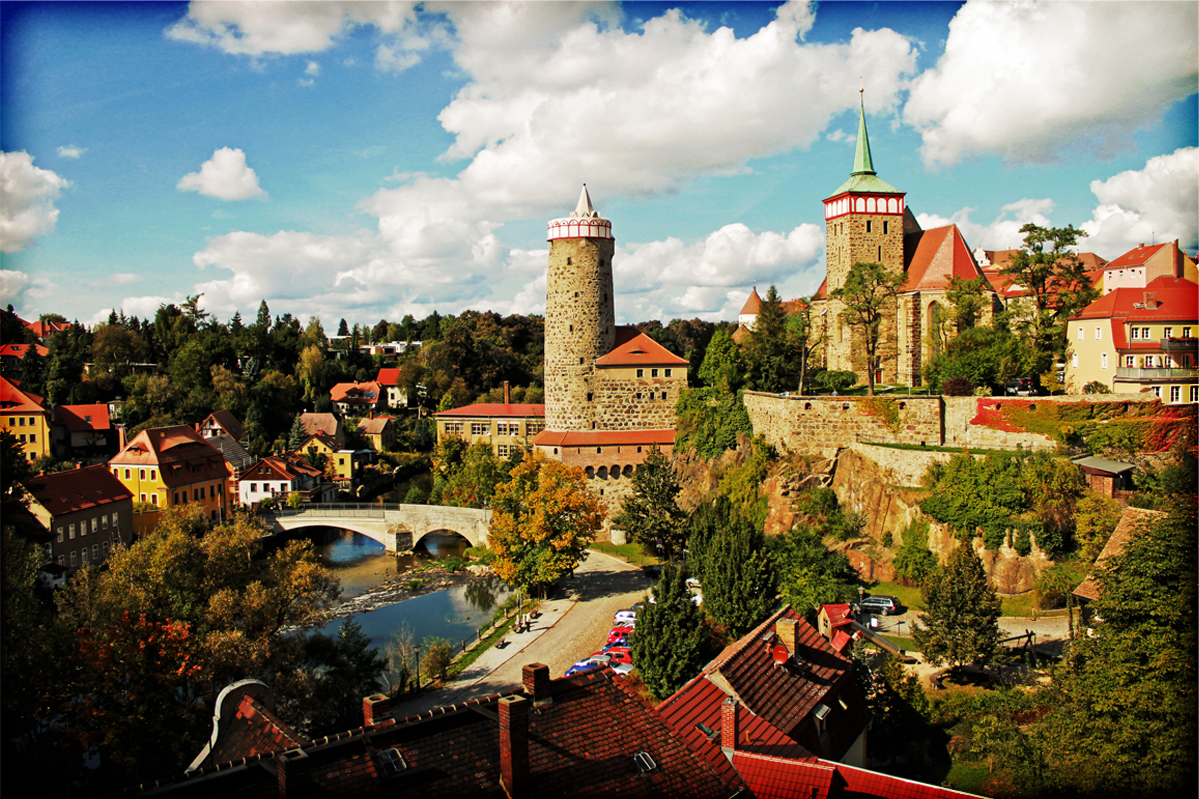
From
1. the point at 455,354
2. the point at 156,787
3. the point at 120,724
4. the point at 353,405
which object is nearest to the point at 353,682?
the point at 120,724

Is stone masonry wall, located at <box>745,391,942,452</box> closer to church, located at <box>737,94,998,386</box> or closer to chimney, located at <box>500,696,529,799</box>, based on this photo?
church, located at <box>737,94,998,386</box>

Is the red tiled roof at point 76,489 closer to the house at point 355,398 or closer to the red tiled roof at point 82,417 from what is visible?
the red tiled roof at point 82,417

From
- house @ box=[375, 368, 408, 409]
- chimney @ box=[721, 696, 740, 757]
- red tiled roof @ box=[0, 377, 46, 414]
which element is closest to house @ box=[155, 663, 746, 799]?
chimney @ box=[721, 696, 740, 757]

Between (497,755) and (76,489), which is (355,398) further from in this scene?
(497,755)

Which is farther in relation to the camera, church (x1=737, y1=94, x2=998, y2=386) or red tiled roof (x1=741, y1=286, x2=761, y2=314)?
red tiled roof (x1=741, y1=286, x2=761, y2=314)

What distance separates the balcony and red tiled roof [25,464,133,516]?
3814 cm

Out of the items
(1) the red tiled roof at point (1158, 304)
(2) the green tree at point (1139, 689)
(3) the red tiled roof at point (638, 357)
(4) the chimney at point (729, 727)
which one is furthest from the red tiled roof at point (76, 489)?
(1) the red tiled roof at point (1158, 304)

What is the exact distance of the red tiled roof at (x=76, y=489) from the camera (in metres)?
30.4

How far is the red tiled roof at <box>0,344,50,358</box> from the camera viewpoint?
4348cm

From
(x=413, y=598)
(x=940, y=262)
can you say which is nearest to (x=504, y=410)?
(x=413, y=598)

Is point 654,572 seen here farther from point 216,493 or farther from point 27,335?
point 27,335

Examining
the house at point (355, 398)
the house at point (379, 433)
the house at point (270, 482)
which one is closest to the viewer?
the house at point (270, 482)

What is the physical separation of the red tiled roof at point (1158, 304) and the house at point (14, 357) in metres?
45.5

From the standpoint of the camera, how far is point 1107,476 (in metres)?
21.2
